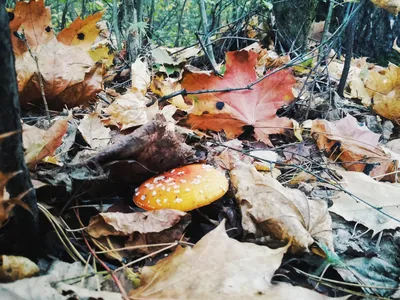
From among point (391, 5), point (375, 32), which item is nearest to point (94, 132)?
point (391, 5)

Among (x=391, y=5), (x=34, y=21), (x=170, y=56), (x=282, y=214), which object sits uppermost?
(x=34, y=21)

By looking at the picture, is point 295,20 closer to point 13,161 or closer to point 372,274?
point 372,274

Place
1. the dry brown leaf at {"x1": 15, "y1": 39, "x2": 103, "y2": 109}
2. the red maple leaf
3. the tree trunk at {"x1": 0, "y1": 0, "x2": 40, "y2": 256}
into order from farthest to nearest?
the red maple leaf, the dry brown leaf at {"x1": 15, "y1": 39, "x2": 103, "y2": 109}, the tree trunk at {"x1": 0, "y1": 0, "x2": 40, "y2": 256}

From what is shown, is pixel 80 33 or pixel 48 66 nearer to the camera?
pixel 48 66

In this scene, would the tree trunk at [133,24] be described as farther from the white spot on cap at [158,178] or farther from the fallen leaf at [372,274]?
the fallen leaf at [372,274]

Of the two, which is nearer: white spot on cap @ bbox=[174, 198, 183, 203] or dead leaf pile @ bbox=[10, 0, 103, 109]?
white spot on cap @ bbox=[174, 198, 183, 203]

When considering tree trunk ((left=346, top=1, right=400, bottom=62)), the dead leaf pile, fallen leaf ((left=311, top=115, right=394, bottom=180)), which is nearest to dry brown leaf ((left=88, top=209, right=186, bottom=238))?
the dead leaf pile

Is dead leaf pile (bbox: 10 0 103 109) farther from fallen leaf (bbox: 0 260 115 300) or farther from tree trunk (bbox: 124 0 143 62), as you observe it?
fallen leaf (bbox: 0 260 115 300)
